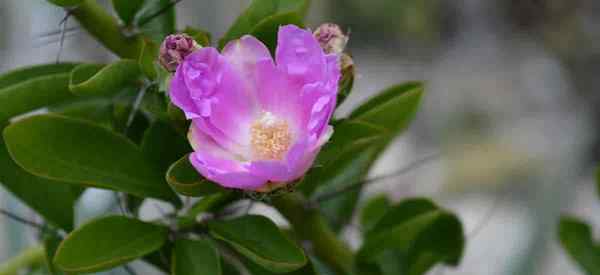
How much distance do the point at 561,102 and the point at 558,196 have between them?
3.51 ft

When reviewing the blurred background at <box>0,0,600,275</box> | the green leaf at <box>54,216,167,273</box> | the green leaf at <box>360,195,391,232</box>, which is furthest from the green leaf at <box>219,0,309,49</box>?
the blurred background at <box>0,0,600,275</box>

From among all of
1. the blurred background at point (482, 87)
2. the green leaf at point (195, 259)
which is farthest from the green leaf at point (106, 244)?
the blurred background at point (482, 87)

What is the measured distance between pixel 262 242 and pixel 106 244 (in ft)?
0.27

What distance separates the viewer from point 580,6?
246cm

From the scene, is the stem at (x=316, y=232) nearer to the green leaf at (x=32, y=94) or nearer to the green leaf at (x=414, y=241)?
the green leaf at (x=414, y=241)

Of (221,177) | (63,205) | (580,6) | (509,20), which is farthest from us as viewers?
(509,20)

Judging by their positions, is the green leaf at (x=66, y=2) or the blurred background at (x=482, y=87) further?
the blurred background at (x=482, y=87)

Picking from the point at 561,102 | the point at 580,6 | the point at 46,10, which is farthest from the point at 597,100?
the point at 46,10

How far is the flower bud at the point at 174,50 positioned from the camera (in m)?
0.45

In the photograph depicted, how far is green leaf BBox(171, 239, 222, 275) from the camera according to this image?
486 mm

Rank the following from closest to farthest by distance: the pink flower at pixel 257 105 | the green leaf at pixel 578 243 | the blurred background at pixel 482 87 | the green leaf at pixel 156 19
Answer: the pink flower at pixel 257 105, the green leaf at pixel 156 19, the green leaf at pixel 578 243, the blurred background at pixel 482 87

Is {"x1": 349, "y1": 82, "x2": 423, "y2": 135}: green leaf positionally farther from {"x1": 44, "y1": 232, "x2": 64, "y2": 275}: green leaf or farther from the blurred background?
the blurred background

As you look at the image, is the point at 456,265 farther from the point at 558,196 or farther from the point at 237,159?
the point at 558,196

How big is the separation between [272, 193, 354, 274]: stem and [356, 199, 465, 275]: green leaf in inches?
0.6
